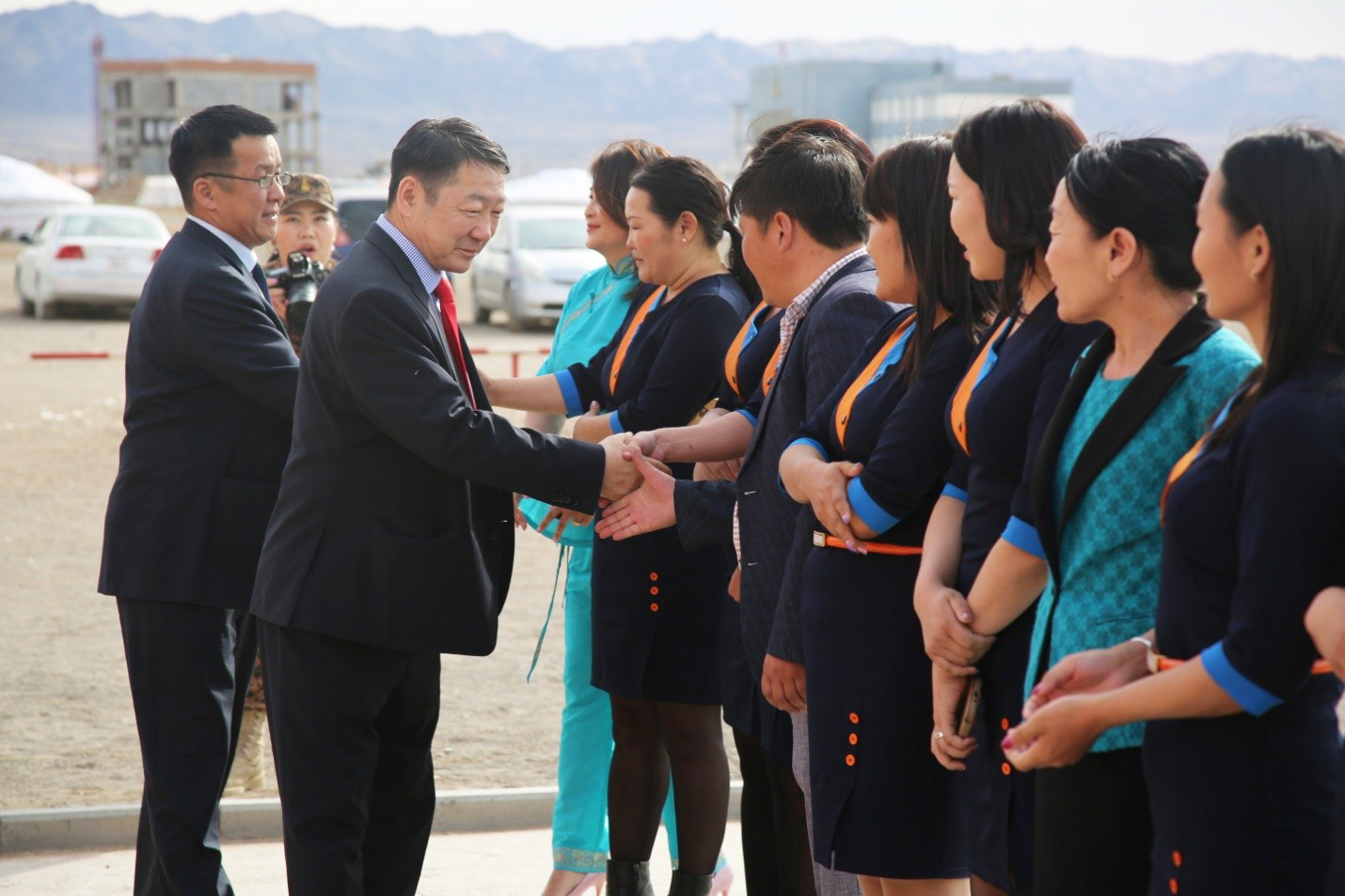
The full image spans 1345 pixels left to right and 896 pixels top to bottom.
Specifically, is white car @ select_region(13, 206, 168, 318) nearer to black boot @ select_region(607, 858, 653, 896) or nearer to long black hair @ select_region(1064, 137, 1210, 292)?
black boot @ select_region(607, 858, 653, 896)

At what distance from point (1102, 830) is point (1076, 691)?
0.27 meters

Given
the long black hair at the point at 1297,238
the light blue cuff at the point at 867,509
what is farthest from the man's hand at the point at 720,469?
the long black hair at the point at 1297,238

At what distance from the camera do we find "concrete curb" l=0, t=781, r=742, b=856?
4.43 metres

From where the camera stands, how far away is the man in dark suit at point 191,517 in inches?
142

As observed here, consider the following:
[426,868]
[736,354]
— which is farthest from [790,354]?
[426,868]

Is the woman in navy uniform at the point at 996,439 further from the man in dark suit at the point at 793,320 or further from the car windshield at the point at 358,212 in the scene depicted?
the car windshield at the point at 358,212

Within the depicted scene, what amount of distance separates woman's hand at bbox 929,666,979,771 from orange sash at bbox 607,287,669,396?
1.76m

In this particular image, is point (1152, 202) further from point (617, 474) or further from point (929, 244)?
point (617, 474)

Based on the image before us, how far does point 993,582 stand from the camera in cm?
240

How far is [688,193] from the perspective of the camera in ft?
12.7

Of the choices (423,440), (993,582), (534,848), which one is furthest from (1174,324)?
(534,848)

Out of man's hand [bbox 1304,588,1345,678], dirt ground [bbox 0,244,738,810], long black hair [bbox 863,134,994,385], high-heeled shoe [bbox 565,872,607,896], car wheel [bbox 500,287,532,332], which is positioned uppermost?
long black hair [bbox 863,134,994,385]

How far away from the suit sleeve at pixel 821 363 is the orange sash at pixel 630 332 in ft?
3.43

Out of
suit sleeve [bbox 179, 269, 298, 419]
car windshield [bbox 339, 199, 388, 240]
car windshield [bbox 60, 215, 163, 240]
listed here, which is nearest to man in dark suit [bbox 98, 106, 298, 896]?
suit sleeve [bbox 179, 269, 298, 419]
